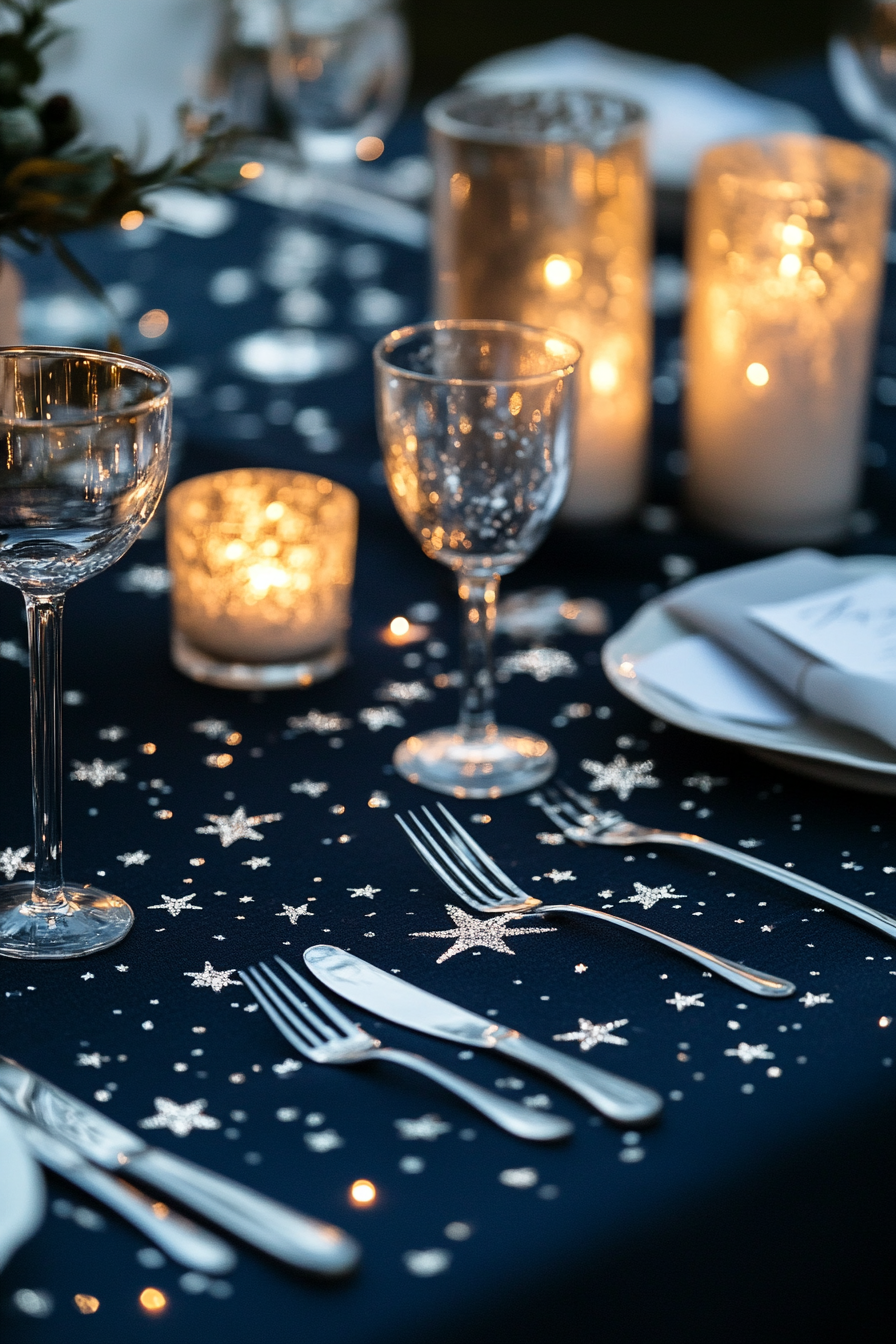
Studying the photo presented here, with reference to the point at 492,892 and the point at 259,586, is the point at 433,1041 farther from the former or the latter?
the point at 259,586

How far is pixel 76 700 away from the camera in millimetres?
939

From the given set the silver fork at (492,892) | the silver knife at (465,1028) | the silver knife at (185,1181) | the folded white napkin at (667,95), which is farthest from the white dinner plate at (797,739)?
the folded white napkin at (667,95)

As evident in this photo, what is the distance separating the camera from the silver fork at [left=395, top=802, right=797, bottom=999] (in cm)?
66

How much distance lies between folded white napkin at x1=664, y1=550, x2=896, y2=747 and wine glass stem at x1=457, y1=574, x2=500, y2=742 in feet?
0.44

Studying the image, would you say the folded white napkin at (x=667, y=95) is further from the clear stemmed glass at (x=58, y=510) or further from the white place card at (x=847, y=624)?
the clear stemmed glass at (x=58, y=510)

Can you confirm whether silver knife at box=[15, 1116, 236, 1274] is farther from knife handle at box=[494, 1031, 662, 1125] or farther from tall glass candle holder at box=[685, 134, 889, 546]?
tall glass candle holder at box=[685, 134, 889, 546]

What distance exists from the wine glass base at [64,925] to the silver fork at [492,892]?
0.15 meters

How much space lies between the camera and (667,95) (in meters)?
1.63

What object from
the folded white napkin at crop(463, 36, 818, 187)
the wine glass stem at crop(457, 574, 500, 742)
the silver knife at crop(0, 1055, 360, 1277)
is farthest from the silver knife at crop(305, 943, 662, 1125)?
the folded white napkin at crop(463, 36, 818, 187)

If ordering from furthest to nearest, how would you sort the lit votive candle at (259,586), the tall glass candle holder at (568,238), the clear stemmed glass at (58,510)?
the tall glass candle holder at (568,238) < the lit votive candle at (259,586) < the clear stemmed glass at (58,510)

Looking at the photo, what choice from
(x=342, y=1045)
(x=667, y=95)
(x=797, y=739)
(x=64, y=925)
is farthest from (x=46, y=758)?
(x=667, y=95)

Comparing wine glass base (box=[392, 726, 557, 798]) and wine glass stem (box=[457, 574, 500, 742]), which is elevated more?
wine glass stem (box=[457, 574, 500, 742])

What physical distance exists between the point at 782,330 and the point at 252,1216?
79cm

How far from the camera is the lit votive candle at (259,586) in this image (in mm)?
936
